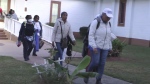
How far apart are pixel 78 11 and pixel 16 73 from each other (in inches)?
732

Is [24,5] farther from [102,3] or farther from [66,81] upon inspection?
[66,81]

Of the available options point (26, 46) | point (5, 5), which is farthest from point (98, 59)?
point (5, 5)

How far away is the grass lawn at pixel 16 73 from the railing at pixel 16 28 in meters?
6.77

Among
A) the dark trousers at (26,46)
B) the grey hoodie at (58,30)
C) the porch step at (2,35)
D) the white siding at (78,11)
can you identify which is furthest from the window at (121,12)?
the grey hoodie at (58,30)

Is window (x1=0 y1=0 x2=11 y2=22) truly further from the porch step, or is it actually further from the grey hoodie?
the grey hoodie

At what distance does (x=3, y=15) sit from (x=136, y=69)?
45.0 feet

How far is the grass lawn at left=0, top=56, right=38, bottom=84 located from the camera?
8.27 metres

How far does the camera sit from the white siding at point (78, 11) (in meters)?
27.0

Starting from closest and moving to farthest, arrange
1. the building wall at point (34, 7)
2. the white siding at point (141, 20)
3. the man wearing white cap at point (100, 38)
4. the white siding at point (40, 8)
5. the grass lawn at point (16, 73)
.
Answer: the man wearing white cap at point (100, 38), the grass lawn at point (16, 73), the white siding at point (141, 20), the building wall at point (34, 7), the white siding at point (40, 8)

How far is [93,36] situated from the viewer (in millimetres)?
7859

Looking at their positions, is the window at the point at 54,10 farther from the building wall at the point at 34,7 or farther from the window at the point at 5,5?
the window at the point at 5,5

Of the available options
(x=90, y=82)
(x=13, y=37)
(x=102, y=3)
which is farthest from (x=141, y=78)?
(x=102, y=3)

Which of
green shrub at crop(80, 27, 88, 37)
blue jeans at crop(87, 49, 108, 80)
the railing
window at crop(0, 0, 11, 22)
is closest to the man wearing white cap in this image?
blue jeans at crop(87, 49, 108, 80)

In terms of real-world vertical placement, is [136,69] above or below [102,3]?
below
